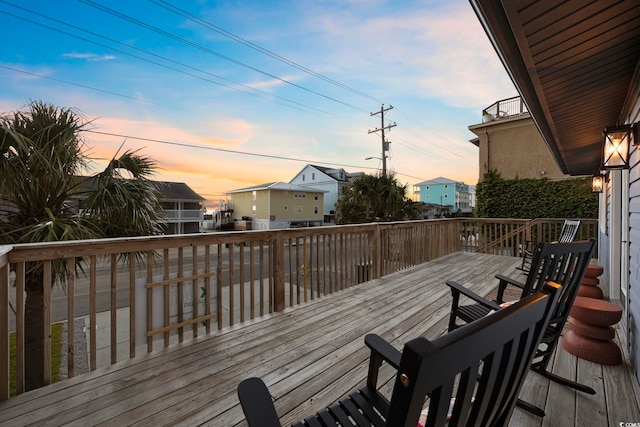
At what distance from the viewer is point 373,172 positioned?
428 inches

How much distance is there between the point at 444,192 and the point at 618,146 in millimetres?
35081

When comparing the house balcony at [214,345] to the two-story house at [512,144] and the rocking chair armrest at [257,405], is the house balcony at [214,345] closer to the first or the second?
the rocking chair armrest at [257,405]

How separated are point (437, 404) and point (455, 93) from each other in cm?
937

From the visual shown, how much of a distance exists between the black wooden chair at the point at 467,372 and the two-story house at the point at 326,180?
88.7ft

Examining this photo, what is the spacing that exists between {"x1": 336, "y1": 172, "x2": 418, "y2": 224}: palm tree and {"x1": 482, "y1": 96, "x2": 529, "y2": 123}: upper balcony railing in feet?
18.1

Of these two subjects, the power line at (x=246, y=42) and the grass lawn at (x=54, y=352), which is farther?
the power line at (x=246, y=42)

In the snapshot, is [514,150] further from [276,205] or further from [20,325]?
[276,205]

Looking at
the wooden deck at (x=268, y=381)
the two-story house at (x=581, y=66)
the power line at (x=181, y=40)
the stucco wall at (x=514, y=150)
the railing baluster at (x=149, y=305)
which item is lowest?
the wooden deck at (x=268, y=381)

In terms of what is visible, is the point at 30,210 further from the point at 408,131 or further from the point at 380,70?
the point at 408,131

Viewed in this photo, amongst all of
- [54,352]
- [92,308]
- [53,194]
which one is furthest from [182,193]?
[92,308]

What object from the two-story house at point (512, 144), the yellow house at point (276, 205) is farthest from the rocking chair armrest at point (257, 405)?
the yellow house at point (276, 205)

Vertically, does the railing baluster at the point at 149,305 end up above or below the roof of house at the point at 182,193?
below

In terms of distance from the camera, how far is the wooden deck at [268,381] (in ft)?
5.09

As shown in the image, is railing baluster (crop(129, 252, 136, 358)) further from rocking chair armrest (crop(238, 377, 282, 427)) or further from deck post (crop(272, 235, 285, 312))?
rocking chair armrest (crop(238, 377, 282, 427))
